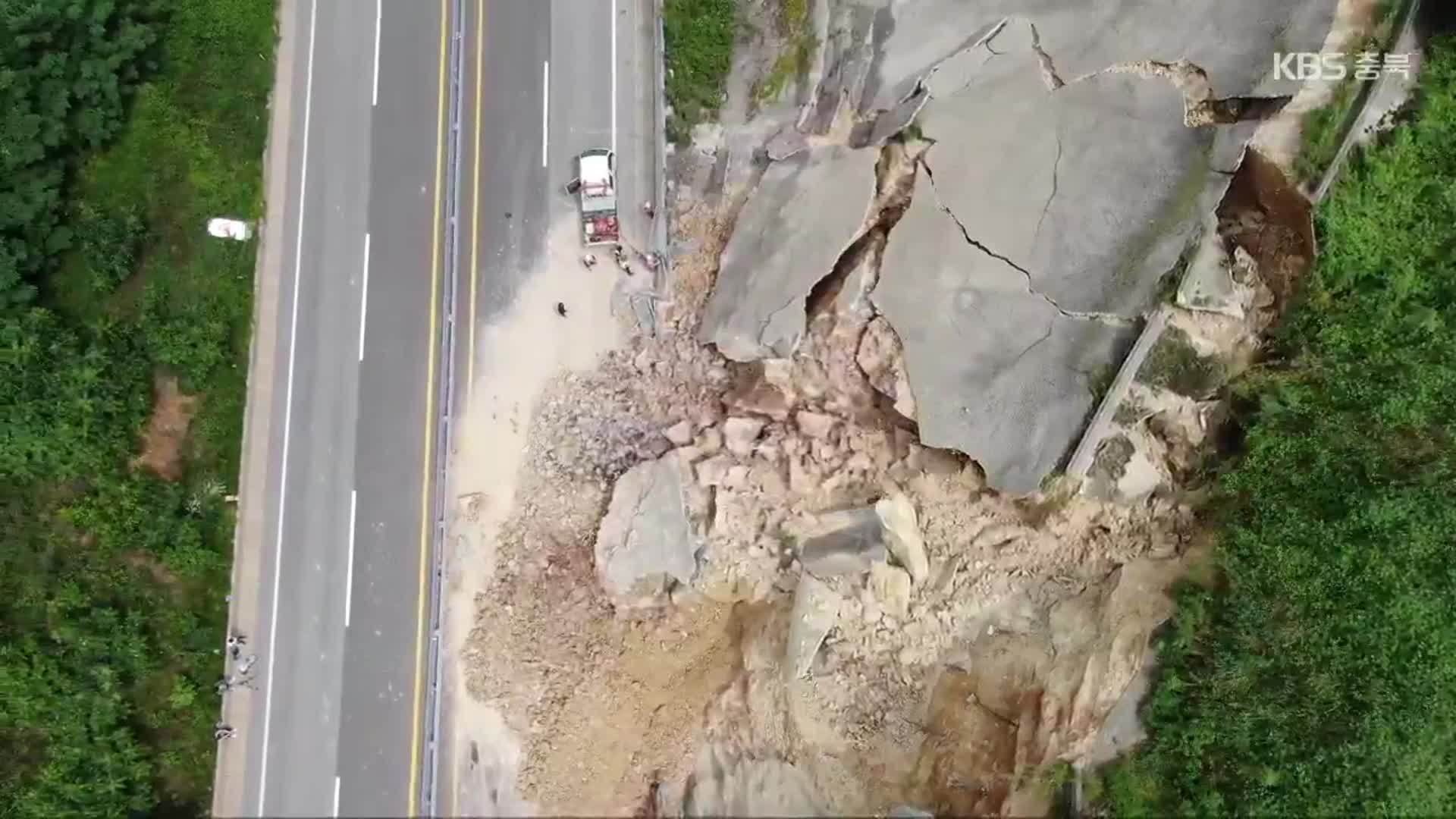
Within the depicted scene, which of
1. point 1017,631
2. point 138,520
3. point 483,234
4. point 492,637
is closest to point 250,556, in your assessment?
point 138,520

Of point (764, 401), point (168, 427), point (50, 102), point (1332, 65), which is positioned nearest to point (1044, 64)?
point (1332, 65)

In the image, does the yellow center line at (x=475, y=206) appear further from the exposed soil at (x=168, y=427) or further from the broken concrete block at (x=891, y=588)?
the broken concrete block at (x=891, y=588)

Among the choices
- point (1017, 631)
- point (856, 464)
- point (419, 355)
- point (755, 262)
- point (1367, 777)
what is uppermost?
point (755, 262)

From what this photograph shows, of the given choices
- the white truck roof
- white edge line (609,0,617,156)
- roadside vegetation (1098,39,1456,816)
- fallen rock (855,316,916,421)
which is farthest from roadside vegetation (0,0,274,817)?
roadside vegetation (1098,39,1456,816)

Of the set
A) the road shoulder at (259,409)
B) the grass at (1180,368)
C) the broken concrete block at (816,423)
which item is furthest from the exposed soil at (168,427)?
the grass at (1180,368)

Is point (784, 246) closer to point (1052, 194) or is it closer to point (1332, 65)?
point (1052, 194)

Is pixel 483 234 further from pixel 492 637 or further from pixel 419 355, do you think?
pixel 492 637
